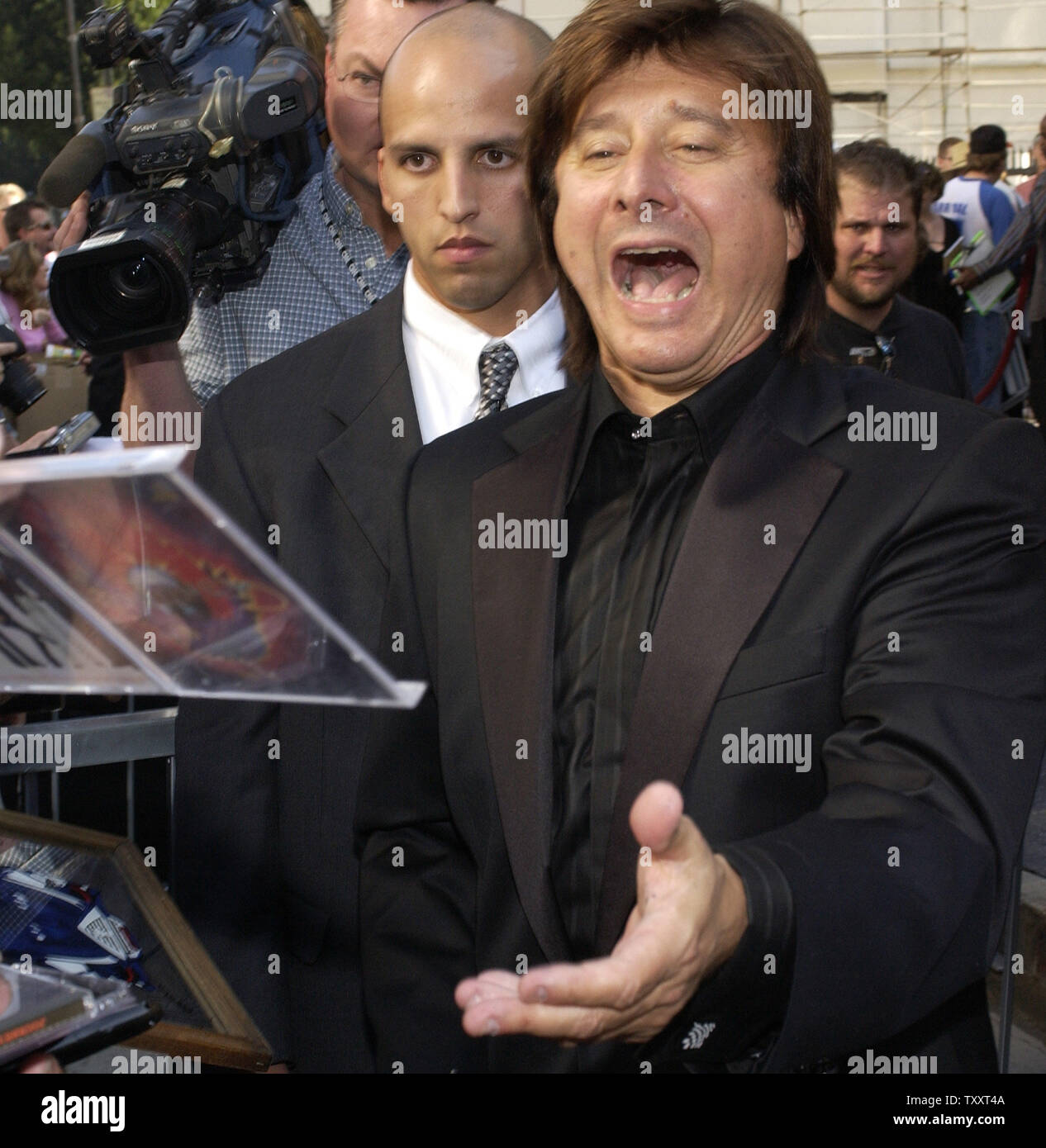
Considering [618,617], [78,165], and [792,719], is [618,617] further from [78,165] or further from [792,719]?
[78,165]

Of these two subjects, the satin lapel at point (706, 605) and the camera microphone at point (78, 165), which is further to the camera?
the camera microphone at point (78, 165)

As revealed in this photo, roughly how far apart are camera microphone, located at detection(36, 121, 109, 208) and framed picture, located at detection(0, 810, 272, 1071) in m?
1.16

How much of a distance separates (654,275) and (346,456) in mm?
606

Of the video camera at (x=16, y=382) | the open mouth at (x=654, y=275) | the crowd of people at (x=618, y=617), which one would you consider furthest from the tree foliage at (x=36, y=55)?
the open mouth at (x=654, y=275)

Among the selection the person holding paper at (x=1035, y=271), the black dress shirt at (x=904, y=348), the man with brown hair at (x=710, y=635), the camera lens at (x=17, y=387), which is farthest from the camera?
the person holding paper at (x=1035, y=271)

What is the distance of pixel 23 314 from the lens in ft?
21.2

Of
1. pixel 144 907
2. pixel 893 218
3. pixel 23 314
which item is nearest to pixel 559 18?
pixel 23 314

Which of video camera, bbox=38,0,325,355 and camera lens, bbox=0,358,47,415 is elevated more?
video camera, bbox=38,0,325,355

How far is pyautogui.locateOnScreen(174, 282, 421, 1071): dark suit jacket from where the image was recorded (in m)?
2.21

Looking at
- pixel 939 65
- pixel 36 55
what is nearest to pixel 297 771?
pixel 36 55

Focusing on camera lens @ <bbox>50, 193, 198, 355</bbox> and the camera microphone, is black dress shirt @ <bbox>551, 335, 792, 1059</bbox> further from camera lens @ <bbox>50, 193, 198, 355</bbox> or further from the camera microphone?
the camera microphone

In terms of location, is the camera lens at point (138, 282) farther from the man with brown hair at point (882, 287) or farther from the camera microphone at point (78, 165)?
the man with brown hair at point (882, 287)

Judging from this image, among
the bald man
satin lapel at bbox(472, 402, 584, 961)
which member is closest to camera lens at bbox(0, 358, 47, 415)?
the bald man

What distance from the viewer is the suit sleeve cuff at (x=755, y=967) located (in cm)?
134
